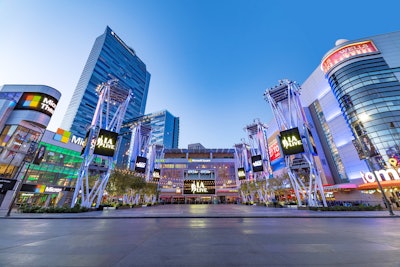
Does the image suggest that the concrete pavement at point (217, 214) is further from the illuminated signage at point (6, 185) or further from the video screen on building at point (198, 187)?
the video screen on building at point (198, 187)

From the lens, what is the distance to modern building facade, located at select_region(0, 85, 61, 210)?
3127 cm

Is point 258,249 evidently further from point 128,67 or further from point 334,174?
point 128,67

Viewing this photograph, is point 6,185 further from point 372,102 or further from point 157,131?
point 157,131

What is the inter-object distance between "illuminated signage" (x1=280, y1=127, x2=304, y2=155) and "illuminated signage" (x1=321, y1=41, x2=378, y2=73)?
39.1m

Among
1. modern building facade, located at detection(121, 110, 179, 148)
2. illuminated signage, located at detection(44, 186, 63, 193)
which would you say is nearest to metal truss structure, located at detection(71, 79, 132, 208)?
illuminated signage, located at detection(44, 186, 63, 193)

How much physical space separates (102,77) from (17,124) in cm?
8501

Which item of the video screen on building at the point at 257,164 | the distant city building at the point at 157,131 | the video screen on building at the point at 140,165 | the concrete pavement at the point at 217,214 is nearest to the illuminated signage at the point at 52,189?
the concrete pavement at the point at 217,214

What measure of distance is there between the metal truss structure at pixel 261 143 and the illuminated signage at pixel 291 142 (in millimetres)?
17533

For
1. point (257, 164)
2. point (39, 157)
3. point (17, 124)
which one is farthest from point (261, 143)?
point (17, 124)

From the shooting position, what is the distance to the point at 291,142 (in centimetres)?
2816

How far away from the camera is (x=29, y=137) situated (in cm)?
3481

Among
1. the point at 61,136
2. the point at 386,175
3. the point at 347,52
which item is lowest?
the point at 386,175

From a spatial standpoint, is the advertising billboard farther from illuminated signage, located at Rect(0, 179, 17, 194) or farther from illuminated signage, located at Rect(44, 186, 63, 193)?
illuminated signage, located at Rect(44, 186, 63, 193)

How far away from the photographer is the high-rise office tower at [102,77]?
89.8 m
